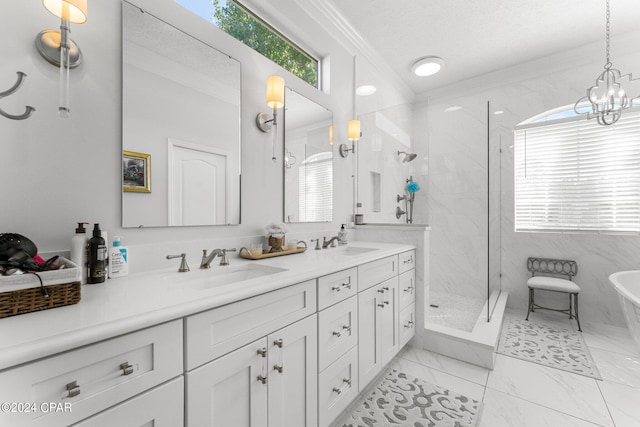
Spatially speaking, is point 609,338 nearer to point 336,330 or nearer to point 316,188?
point 336,330

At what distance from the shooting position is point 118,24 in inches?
46.0

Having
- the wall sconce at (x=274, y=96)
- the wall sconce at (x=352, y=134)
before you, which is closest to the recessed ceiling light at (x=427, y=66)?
the wall sconce at (x=352, y=134)

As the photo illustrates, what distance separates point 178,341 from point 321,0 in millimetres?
2593

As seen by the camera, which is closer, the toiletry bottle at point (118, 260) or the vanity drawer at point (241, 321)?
the vanity drawer at point (241, 321)

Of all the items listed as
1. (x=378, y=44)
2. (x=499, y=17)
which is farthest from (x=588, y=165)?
(x=378, y=44)

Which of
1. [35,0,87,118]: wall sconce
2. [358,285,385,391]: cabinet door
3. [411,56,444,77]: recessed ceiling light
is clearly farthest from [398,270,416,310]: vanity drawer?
[411,56,444,77]: recessed ceiling light

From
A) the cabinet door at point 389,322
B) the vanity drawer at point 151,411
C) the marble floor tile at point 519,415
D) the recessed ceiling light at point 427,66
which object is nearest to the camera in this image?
the vanity drawer at point 151,411

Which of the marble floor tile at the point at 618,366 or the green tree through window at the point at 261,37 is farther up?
the green tree through window at the point at 261,37

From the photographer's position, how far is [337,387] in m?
1.40

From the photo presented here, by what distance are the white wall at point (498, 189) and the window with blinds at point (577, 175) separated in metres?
0.13

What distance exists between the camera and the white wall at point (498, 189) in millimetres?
2861

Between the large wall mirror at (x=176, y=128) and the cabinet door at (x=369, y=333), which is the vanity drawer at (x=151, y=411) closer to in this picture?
the large wall mirror at (x=176, y=128)

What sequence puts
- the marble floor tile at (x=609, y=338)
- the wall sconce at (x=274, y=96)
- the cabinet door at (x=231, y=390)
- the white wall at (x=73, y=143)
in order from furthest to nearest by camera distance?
the marble floor tile at (x=609, y=338) < the wall sconce at (x=274, y=96) < the white wall at (x=73, y=143) < the cabinet door at (x=231, y=390)

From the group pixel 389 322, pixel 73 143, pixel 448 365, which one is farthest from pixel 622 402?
pixel 73 143
